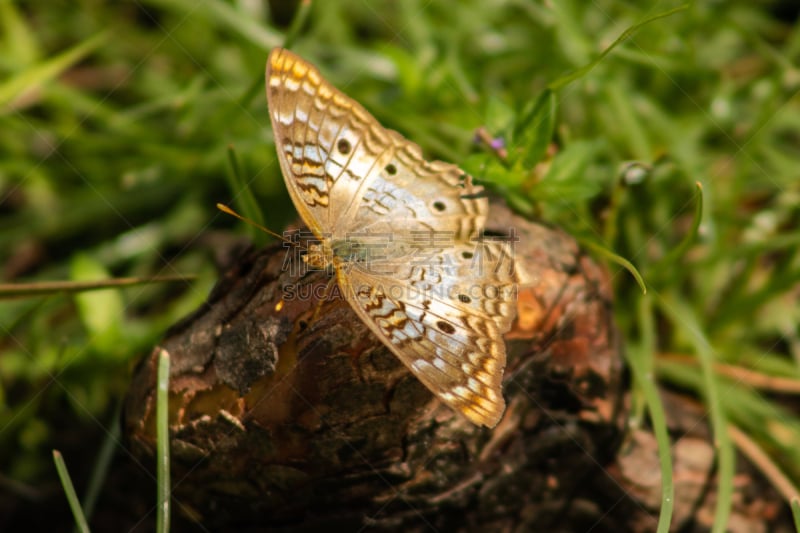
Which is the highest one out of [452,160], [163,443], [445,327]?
[452,160]

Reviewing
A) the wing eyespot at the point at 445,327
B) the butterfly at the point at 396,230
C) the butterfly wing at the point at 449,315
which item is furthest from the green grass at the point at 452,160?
the wing eyespot at the point at 445,327

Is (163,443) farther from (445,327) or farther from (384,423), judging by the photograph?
(445,327)

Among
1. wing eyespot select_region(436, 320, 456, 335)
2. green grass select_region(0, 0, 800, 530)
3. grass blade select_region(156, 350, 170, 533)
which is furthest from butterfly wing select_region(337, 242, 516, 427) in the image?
grass blade select_region(156, 350, 170, 533)

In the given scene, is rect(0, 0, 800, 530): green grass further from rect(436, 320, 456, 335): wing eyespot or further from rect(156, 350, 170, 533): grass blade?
rect(156, 350, 170, 533): grass blade

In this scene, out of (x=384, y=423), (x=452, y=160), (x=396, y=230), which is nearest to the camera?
(x=384, y=423)

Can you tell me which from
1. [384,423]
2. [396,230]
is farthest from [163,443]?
[396,230]

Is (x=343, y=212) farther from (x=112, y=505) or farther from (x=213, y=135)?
(x=112, y=505)
